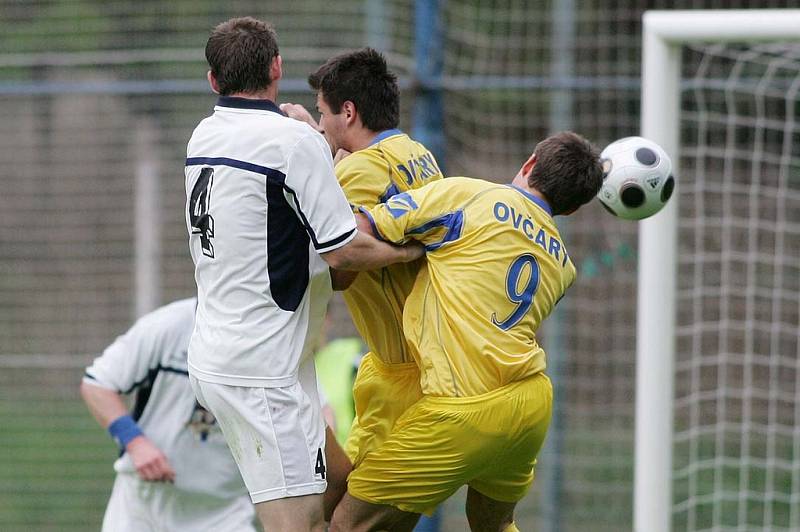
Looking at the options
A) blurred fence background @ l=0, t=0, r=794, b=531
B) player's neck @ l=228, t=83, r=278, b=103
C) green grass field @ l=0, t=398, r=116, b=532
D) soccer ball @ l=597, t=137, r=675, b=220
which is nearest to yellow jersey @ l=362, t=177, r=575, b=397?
player's neck @ l=228, t=83, r=278, b=103

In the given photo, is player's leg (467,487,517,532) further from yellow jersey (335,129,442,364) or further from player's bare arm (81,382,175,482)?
player's bare arm (81,382,175,482)

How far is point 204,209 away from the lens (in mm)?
4016

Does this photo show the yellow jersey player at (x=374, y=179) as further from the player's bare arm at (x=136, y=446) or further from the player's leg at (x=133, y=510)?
the player's leg at (x=133, y=510)

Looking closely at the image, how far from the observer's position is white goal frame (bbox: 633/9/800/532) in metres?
5.77

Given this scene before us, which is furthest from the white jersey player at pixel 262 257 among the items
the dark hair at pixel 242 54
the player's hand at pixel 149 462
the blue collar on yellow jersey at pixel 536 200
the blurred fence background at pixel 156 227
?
the blurred fence background at pixel 156 227

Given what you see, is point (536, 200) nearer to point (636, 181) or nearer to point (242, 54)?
point (636, 181)

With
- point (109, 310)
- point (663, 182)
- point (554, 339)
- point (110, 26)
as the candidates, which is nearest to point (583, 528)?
point (554, 339)

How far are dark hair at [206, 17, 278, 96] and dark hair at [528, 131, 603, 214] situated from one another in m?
0.91

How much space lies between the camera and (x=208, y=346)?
404cm

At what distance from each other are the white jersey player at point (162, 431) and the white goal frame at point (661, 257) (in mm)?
1786

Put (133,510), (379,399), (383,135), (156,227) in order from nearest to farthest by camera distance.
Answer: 1. (383,135)
2. (379,399)
3. (133,510)
4. (156,227)

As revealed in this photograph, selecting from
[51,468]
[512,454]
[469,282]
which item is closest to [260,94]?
[469,282]

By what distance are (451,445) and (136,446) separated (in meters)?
1.88

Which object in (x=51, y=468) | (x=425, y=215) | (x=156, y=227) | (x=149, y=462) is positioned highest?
(x=425, y=215)
